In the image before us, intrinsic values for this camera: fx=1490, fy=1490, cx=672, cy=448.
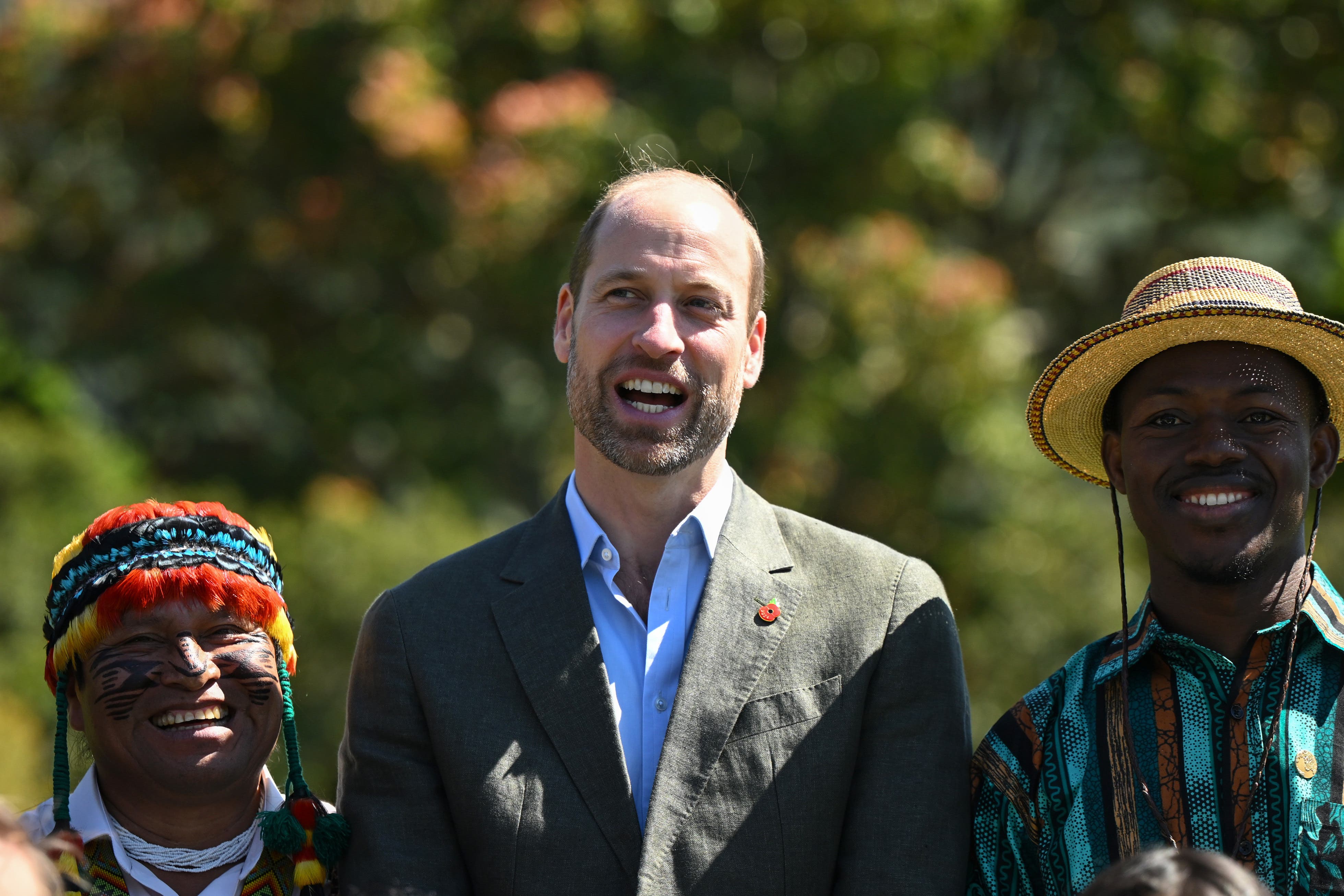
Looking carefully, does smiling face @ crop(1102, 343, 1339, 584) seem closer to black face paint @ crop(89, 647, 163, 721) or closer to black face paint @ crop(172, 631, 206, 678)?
black face paint @ crop(172, 631, 206, 678)

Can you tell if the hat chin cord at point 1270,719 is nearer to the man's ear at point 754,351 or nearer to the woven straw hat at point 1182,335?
the woven straw hat at point 1182,335

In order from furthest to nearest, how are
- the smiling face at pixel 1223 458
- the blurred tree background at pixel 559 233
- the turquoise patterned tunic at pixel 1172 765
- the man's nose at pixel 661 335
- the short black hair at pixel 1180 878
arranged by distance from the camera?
the blurred tree background at pixel 559 233
the man's nose at pixel 661 335
the smiling face at pixel 1223 458
the turquoise patterned tunic at pixel 1172 765
the short black hair at pixel 1180 878

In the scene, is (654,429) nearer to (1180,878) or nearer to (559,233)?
(1180,878)

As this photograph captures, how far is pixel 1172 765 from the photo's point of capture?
2807mm

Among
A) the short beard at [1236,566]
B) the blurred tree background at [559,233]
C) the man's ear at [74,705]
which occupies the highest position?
the blurred tree background at [559,233]

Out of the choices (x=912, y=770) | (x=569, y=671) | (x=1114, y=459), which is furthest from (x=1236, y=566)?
(x=569, y=671)

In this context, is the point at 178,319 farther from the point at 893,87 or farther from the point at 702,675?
the point at 702,675

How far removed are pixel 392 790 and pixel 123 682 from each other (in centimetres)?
56

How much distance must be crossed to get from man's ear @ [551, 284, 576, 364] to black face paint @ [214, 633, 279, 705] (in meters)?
0.88

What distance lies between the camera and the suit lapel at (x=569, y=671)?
2867 mm

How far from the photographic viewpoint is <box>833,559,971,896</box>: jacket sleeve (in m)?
2.87

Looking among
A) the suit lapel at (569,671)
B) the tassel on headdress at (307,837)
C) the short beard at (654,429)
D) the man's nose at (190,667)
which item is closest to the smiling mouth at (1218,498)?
the short beard at (654,429)

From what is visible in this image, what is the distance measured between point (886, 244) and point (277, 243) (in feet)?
13.0

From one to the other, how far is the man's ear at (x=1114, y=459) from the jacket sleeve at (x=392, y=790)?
1.50 metres
